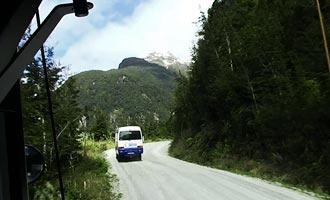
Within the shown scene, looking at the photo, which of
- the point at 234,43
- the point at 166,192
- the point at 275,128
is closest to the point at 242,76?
the point at 234,43

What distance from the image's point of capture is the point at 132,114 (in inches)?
Result: 3489

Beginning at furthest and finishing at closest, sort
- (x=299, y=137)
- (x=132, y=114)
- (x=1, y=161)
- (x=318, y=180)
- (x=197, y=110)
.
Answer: (x=132, y=114) → (x=197, y=110) → (x=299, y=137) → (x=318, y=180) → (x=1, y=161)

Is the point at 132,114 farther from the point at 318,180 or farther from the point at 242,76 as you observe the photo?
the point at 318,180

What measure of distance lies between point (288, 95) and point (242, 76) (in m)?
5.86

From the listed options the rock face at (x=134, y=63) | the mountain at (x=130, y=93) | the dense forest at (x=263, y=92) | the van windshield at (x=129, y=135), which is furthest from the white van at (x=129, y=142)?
the rock face at (x=134, y=63)

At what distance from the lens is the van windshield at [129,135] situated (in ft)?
87.9

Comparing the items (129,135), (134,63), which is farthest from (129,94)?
(129,135)

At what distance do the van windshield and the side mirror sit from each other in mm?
24648

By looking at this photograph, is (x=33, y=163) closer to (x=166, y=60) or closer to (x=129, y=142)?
(x=129, y=142)

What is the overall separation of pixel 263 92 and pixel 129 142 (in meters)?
9.62

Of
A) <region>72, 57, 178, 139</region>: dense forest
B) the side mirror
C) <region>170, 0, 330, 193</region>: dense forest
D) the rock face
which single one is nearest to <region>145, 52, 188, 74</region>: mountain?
the rock face

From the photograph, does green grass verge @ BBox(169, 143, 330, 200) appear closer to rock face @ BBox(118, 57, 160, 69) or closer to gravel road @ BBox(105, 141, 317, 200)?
gravel road @ BBox(105, 141, 317, 200)

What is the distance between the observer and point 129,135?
26.9 metres

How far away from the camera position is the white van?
26500 mm
